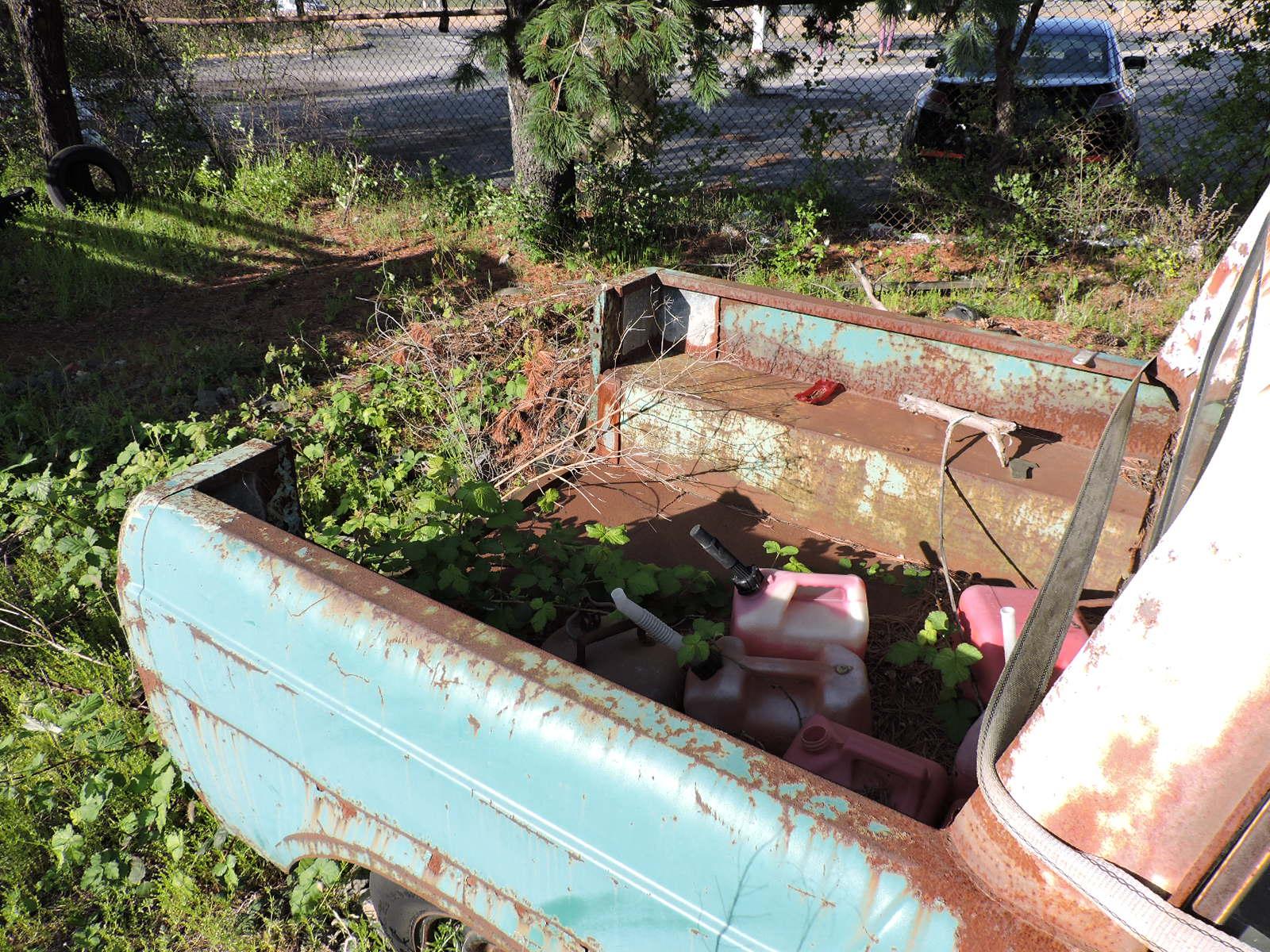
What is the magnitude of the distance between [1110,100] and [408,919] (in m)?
7.92

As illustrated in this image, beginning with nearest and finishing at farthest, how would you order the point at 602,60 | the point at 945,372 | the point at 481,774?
1. the point at 481,774
2. the point at 945,372
3. the point at 602,60

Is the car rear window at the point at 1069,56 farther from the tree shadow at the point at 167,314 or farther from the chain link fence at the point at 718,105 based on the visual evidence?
the tree shadow at the point at 167,314

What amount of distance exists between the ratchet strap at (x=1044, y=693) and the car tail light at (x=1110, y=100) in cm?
672

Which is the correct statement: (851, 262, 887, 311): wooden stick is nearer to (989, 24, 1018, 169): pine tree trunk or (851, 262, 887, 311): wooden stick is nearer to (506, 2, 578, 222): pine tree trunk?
(989, 24, 1018, 169): pine tree trunk

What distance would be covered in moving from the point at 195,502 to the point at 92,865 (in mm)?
1301

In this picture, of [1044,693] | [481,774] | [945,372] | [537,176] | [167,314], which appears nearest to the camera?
[1044,693]

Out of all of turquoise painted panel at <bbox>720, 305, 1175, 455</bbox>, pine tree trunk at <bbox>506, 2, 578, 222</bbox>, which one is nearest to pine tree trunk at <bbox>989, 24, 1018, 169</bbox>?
pine tree trunk at <bbox>506, 2, 578, 222</bbox>

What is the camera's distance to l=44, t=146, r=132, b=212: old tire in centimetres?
793

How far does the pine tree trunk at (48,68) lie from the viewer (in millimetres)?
7777

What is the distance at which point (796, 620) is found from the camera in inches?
89.9

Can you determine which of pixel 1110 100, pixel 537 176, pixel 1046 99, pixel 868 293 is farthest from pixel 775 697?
pixel 1110 100

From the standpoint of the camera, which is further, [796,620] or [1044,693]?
[796,620]

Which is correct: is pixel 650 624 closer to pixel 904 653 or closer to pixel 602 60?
pixel 904 653

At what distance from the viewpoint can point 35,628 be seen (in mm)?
3252
